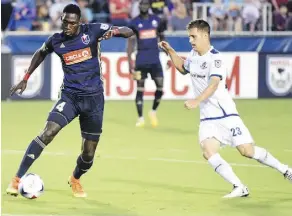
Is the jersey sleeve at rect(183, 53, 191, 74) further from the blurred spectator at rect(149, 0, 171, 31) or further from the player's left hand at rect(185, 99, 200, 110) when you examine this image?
the blurred spectator at rect(149, 0, 171, 31)

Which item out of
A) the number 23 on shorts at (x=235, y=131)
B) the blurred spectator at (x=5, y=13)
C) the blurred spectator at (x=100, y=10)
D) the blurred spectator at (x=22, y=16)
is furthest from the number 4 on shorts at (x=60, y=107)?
the blurred spectator at (x=100, y=10)

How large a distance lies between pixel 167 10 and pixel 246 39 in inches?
101

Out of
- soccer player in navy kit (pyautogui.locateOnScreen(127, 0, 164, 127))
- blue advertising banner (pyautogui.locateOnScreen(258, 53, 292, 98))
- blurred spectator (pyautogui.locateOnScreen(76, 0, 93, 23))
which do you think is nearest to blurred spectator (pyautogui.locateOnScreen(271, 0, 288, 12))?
blue advertising banner (pyautogui.locateOnScreen(258, 53, 292, 98))

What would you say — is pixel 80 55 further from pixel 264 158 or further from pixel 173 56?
pixel 264 158

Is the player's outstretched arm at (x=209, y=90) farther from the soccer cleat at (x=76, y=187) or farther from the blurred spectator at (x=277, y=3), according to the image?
the blurred spectator at (x=277, y=3)

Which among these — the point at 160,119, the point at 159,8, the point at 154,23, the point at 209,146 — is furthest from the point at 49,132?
the point at 159,8

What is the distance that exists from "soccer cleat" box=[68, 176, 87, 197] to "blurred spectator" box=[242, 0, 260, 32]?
44.7 ft

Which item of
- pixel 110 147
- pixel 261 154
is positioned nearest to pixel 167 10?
pixel 110 147

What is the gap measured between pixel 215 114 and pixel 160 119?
9.25 metres

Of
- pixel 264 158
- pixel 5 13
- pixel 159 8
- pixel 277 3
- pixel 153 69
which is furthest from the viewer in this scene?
pixel 277 3

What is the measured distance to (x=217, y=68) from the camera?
10922mm

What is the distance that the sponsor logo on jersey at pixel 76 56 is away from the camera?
11.2 meters

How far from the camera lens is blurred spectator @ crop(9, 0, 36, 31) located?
24469mm

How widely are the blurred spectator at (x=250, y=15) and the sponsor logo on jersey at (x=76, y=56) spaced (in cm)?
1354
